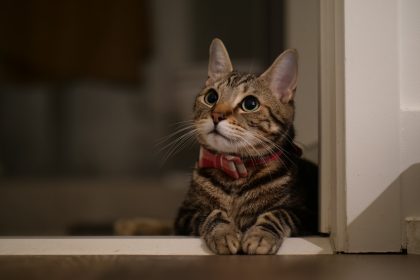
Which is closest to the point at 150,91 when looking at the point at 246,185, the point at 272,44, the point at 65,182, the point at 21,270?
the point at 65,182

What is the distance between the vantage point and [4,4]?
10.5ft

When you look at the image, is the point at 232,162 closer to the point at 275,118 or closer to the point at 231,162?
the point at 231,162

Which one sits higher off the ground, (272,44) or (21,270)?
(272,44)

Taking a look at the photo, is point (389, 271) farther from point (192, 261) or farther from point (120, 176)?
point (120, 176)

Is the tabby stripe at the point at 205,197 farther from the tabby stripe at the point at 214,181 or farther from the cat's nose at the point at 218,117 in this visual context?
the cat's nose at the point at 218,117

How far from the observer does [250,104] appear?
45.6 inches

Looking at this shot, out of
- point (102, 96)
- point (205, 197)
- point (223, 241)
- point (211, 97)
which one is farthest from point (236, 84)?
point (102, 96)

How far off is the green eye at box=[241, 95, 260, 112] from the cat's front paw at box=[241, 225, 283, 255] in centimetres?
32

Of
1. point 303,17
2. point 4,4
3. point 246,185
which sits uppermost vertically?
point 4,4

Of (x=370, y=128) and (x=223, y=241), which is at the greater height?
(x=370, y=128)

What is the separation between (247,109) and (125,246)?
0.46 meters

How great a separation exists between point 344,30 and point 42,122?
9.58 ft

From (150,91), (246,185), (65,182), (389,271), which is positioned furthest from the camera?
(150,91)

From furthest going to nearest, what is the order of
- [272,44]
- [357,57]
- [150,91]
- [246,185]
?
1. [150,91]
2. [272,44]
3. [246,185]
4. [357,57]
